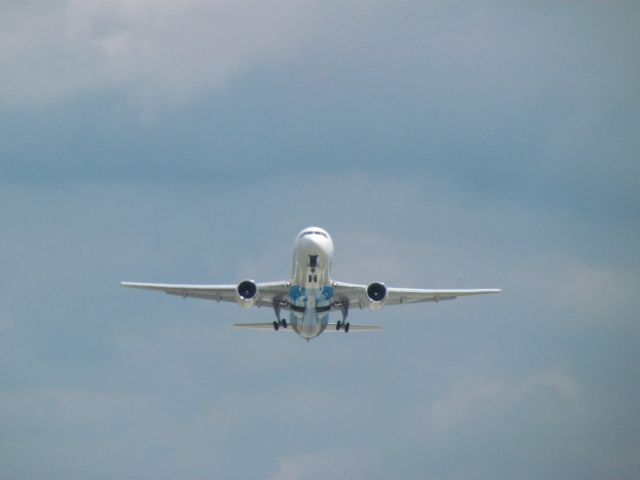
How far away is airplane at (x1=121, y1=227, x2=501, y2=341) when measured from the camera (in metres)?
77.9

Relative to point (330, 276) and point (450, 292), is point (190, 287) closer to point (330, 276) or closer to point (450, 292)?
point (330, 276)

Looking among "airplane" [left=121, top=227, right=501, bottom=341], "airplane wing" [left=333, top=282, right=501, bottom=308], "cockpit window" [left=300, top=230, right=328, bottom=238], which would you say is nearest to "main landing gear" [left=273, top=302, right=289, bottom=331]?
"airplane" [left=121, top=227, right=501, bottom=341]

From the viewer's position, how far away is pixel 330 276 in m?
80.5

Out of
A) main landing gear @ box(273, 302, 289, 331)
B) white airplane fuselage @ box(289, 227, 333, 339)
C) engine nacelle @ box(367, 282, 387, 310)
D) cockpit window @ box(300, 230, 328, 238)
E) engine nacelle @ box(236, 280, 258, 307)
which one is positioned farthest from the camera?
main landing gear @ box(273, 302, 289, 331)

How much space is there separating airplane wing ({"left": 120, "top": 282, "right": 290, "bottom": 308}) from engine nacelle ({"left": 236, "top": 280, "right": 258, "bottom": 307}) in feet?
4.93

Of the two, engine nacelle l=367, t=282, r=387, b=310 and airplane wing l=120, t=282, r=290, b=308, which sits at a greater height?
airplane wing l=120, t=282, r=290, b=308

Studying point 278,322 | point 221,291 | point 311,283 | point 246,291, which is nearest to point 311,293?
point 311,283

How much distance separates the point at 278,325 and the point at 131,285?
10736mm

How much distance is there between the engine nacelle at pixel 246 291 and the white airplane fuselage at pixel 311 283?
2561 mm

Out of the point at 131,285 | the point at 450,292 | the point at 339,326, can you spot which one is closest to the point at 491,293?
the point at 450,292

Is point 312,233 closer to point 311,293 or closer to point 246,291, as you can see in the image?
point 311,293

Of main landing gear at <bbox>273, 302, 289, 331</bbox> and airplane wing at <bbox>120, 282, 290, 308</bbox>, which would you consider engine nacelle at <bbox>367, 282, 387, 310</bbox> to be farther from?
main landing gear at <bbox>273, 302, 289, 331</bbox>

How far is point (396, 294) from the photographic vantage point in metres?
87.1

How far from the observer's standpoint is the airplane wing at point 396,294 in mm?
83000
